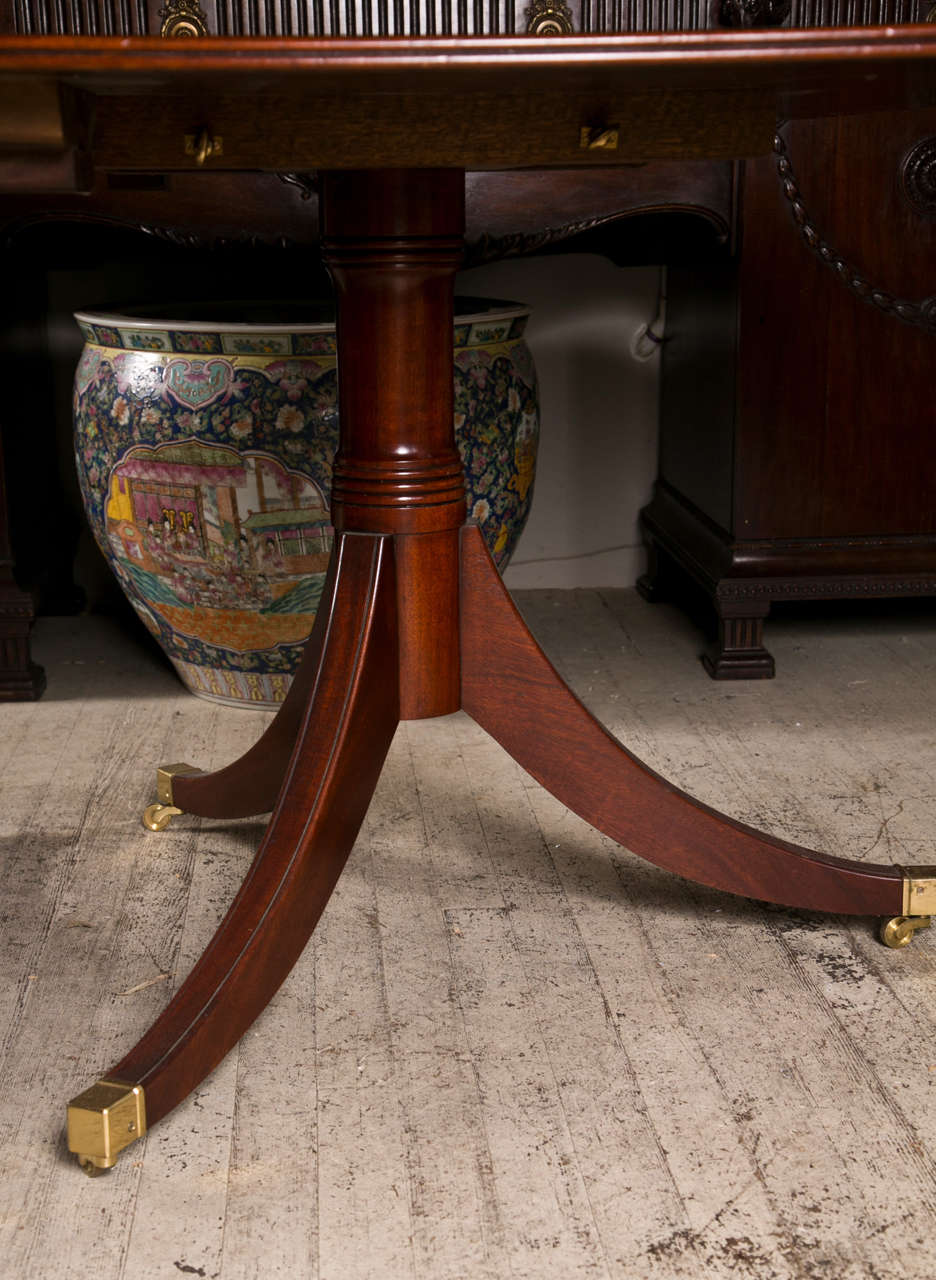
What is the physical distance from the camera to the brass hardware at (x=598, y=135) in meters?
0.94

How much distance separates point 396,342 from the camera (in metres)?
1.12

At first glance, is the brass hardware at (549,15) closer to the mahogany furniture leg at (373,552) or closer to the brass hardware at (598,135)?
the mahogany furniture leg at (373,552)

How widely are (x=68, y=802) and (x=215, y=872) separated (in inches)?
10.3

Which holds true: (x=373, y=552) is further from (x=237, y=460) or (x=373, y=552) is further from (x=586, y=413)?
Result: (x=586, y=413)

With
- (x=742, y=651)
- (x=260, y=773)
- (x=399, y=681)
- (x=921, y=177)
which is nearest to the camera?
(x=399, y=681)

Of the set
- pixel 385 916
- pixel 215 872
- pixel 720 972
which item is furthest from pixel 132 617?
pixel 720 972

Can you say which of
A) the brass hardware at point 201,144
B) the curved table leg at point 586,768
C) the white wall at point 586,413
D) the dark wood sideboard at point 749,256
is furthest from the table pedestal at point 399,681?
the white wall at point 586,413

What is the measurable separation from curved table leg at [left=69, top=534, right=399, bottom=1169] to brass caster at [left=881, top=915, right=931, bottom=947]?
1.49 feet

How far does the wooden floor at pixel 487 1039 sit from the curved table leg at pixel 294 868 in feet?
0.15

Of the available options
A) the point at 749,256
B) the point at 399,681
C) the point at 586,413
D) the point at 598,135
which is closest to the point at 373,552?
the point at 399,681

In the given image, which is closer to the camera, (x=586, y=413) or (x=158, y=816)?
(x=158, y=816)

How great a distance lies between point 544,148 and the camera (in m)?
0.97

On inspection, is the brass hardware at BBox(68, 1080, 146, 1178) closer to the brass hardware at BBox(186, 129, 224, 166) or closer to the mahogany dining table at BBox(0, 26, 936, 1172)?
the mahogany dining table at BBox(0, 26, 936, 1172)

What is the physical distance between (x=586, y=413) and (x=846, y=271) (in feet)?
1.96
